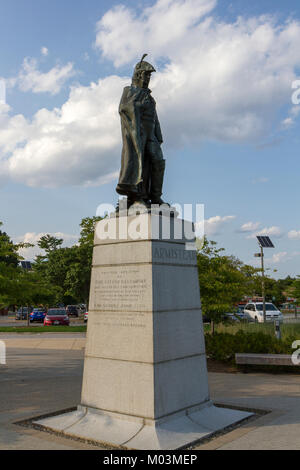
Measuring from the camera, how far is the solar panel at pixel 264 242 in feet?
90.5

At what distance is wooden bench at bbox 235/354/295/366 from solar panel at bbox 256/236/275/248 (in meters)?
16.9

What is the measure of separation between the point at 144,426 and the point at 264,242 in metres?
23.6

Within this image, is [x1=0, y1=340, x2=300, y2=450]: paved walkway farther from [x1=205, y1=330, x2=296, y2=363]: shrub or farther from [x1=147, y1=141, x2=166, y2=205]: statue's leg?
[x1=147, y1=141, x2=166, y2=205]: statue's leg

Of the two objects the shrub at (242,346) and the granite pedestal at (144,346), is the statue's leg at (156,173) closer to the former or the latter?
the granite pedestal at (144,346)

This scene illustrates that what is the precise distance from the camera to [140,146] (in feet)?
23.1

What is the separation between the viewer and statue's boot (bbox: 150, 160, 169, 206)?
734 centimetres

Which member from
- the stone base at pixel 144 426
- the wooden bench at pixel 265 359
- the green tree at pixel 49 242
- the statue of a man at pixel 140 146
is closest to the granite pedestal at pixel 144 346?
the stone base at pixel 144 426

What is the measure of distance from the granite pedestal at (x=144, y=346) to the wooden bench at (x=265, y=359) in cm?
457

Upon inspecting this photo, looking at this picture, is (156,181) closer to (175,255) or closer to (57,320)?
(175,255)

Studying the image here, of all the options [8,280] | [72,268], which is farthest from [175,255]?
[72,268]
